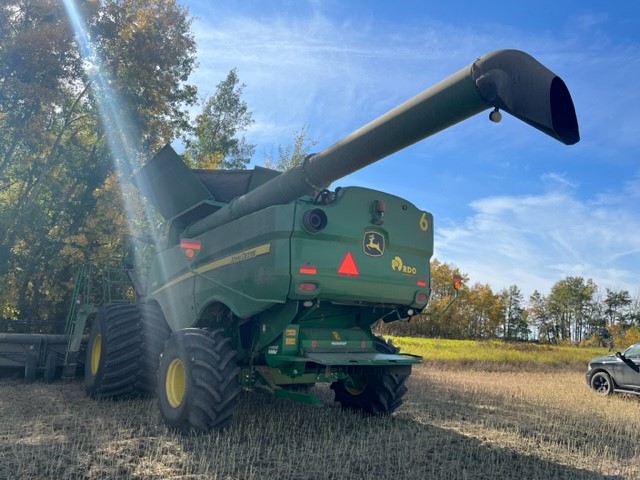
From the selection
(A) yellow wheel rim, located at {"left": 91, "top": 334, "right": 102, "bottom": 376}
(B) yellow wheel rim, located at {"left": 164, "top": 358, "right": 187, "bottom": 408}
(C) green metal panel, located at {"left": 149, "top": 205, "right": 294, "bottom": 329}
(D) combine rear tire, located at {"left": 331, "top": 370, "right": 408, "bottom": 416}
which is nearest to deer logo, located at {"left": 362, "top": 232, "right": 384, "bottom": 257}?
(C) green metal panel, located at {"left": 149, "top": 205, "right": 294, "bottom": 329}

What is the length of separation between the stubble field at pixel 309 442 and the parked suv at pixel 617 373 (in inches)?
Answer: 123

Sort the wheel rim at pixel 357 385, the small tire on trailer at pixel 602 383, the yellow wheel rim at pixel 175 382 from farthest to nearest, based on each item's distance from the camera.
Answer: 1. the small tire on trailer at pixel 602 383
2. the wheel rim at pixel 357 385
3. the yellow wheel rim at pixel 175 382

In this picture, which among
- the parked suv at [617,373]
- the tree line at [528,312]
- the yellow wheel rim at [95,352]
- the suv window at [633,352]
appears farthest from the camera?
the tree line at [528,312]

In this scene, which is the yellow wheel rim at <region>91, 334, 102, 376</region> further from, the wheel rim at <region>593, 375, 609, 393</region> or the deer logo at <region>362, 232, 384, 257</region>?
the wheel rim at <region>593, 375, 609, 393</region>

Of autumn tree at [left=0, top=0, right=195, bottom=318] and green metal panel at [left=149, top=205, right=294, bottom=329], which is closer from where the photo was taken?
green metal panel at [left=149, top=205, right=294, bottom=329]

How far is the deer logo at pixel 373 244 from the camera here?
5.82 m

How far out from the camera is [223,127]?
28703 millimetres

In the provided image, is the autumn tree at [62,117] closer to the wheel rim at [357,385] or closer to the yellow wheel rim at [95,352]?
the yellow wheel rim at [95,352]

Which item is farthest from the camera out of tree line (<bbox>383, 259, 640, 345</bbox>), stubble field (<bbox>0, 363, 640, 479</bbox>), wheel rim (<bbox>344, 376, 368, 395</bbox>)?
tree line (<bbox>383, 259, 640, 345</bbox>)

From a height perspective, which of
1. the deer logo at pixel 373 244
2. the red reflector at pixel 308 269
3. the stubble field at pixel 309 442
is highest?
the deer logo at pixel 373 244

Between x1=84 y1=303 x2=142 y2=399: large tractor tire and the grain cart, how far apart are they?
6 cm

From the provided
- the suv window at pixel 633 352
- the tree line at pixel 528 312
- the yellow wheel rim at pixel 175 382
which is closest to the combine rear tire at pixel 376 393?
the yellow wheel rim at pixel 175 382

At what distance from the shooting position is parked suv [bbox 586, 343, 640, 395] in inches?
448

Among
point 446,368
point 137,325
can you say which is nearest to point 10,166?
point 137,325
